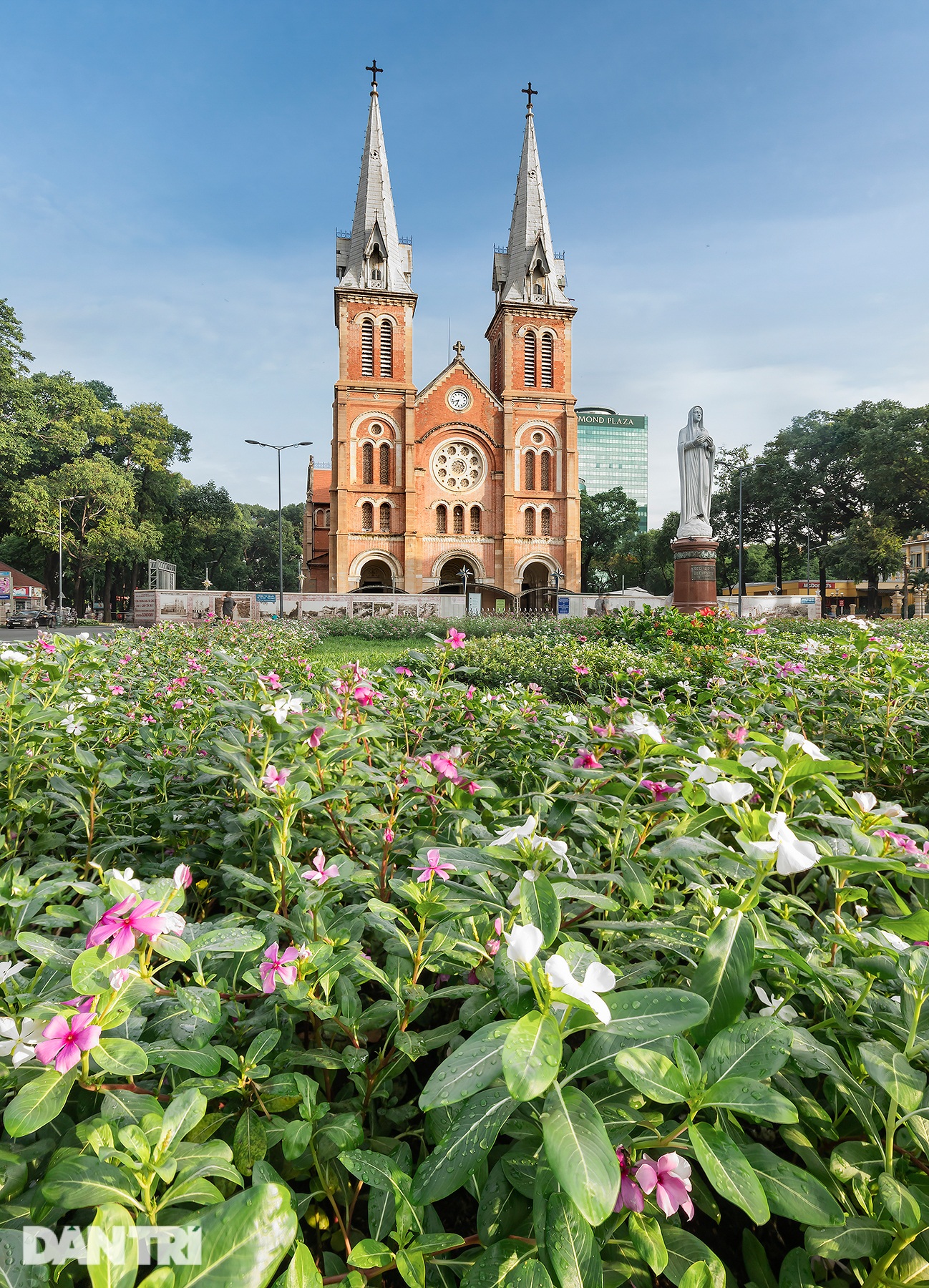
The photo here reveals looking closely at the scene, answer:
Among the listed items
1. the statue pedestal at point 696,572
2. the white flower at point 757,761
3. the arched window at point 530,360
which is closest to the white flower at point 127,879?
the white flower at point 757,761

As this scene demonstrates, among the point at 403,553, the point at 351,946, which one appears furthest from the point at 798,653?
the point at 403,553

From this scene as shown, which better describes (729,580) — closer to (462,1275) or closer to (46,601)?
(46,601)

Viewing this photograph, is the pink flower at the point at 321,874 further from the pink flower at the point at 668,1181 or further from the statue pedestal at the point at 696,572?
the statue pedestal at the point at 696,572

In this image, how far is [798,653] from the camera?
213 inches

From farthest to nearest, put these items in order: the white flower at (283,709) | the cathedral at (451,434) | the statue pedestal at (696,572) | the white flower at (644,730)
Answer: the cathedral at (451,434)
the statue pedestal at (696,572)
the white flower at (283,709)
the white flower at (644,730)

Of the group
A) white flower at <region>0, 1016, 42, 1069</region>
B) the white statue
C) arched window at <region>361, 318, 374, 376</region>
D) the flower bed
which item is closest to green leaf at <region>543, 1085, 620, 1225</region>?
the flower bed

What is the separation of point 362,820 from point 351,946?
73cm

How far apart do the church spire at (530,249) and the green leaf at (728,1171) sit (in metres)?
43.3

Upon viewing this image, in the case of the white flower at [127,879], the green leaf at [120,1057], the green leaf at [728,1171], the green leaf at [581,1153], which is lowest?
the green leaf at [728,1171]

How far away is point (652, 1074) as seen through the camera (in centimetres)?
78

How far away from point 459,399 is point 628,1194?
41206 mm

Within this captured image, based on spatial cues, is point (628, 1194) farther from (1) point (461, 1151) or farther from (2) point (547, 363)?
(2) point (547, 363)

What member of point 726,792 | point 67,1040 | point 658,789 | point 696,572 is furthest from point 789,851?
point 696,572

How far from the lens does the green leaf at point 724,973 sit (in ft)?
2.85
